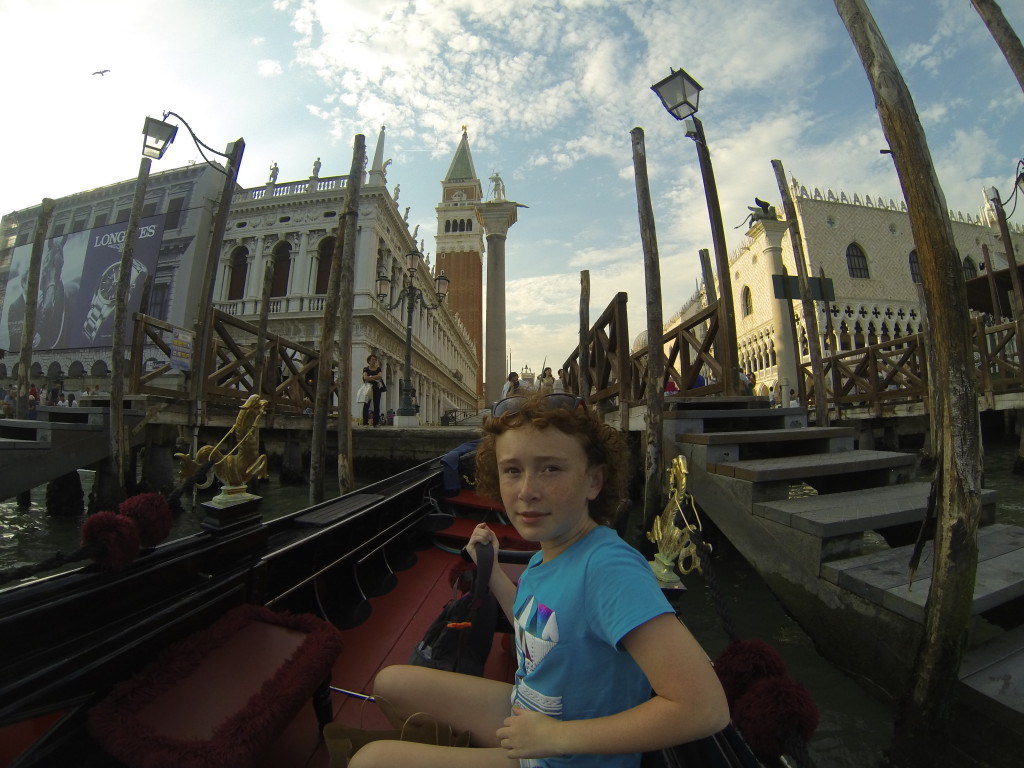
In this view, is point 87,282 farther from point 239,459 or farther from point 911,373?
point 911,373

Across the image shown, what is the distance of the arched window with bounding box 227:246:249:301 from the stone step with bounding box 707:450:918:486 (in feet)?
71.7

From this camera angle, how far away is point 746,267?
974 inches

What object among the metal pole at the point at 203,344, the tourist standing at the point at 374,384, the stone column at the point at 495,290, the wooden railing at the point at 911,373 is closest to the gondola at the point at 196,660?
the metal pole at the point at 203,344

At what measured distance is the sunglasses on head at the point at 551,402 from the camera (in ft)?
3.48

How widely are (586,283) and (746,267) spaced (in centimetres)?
2008

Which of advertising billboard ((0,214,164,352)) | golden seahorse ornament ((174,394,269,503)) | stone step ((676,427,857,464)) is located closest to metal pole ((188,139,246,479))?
golden seahorse ornament ((174,394,269,503))

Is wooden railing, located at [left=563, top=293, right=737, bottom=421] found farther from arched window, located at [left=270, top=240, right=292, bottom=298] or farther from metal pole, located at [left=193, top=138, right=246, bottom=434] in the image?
arched window, located at [left=270, top=240, right=292, bottom=298]

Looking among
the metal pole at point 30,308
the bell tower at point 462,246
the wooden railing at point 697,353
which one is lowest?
the wooden railing at point 697,353

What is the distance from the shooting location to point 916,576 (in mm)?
2072

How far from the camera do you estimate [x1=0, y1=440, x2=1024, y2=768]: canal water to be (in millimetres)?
1800

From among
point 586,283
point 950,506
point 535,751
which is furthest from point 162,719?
point 586,283

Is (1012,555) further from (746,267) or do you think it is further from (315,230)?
(746,267)

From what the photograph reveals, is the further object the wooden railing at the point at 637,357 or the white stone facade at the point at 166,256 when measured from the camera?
the white stone facade at the point at 166,256

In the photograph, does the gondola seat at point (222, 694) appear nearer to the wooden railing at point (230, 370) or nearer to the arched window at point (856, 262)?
the wooden railing at point (230, 370)
